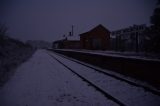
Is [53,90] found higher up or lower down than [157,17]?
lower down

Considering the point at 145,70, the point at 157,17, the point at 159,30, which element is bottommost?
the point at 145,70

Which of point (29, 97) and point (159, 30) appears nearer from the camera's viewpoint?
point (29, 97)

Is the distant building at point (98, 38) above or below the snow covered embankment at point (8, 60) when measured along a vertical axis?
above

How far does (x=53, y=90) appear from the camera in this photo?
8125mm

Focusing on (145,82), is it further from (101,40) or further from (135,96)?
(101,40)

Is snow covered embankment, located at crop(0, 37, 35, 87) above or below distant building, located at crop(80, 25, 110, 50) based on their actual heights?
below

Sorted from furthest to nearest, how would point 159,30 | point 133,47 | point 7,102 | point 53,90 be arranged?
point 133,47 → point 159,30 → point 53,90 → point 7,102

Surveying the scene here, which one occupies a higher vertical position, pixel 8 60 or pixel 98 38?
pixel 98 38

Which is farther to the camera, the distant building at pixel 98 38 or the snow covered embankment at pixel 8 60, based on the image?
the distant building at pixel 98 38

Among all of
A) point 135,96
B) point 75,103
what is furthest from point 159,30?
point 75,103

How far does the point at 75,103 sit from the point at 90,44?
128ft

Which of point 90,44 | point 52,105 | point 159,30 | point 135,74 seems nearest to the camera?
point 52,105

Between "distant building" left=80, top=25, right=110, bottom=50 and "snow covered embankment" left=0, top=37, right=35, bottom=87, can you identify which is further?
"distant building" left=80, top=25, right=110, bottom=50

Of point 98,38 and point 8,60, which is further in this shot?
point 98,38
